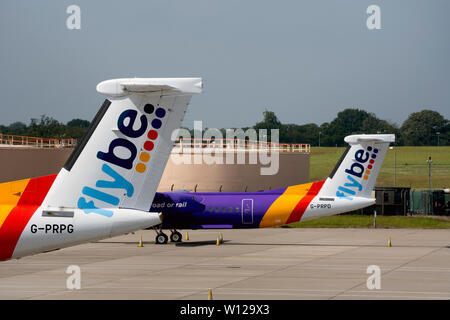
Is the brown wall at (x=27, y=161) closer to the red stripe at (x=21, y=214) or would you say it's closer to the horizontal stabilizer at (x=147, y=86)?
the red stripe at (x=21, y=214)

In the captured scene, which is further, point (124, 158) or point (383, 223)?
point (383, 223)

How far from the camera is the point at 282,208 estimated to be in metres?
38.8

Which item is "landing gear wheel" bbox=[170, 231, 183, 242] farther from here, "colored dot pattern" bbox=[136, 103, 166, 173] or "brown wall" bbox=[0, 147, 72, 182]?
"colored dot pattern" bbox=[136, 103, 166, 173]

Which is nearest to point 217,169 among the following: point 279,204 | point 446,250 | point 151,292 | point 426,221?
point 426,221

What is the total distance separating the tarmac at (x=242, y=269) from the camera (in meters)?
22.9

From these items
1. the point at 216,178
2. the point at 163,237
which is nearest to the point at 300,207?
the point at 163,237

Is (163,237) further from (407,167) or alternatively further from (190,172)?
(407,167)

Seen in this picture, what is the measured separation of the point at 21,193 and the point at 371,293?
1279cm

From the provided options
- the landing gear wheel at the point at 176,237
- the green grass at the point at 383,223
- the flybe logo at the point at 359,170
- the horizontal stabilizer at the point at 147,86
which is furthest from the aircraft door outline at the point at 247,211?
the horizontal stabilizer at the point at 147,86

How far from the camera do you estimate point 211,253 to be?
3619 centimetres

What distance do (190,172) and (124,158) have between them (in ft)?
158

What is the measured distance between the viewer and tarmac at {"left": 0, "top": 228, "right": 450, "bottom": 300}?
22.9m

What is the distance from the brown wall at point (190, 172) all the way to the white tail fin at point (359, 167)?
19.7 meters
